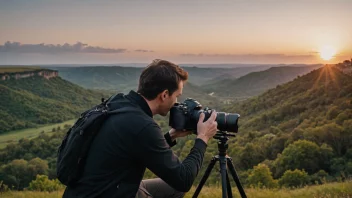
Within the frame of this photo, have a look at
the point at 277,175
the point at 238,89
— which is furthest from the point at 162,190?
the point at 238,89

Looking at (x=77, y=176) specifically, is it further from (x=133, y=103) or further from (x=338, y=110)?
(x=338, y=110)

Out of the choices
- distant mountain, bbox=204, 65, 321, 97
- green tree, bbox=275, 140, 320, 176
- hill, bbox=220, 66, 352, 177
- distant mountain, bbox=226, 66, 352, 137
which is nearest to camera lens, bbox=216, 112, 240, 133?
hill, bbox=220, 66, 352, 177

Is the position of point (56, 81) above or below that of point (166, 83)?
below

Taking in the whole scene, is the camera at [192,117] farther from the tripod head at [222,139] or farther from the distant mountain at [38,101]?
the distant mountain at [38,101]

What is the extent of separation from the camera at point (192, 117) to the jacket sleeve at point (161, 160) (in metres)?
0.46

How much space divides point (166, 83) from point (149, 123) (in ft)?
1.02

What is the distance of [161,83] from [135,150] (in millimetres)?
468

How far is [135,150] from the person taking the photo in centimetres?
211

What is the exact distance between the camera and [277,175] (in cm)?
2870

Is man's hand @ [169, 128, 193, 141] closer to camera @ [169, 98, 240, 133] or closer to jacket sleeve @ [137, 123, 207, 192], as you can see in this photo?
camera @ [169, 98, 240, 133]

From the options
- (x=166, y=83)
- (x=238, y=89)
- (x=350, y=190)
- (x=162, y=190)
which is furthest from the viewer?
(x=238, y=89)

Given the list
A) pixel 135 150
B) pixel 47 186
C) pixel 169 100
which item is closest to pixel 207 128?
pixel 169 100

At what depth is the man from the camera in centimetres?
210

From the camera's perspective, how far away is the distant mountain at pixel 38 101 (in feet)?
267
